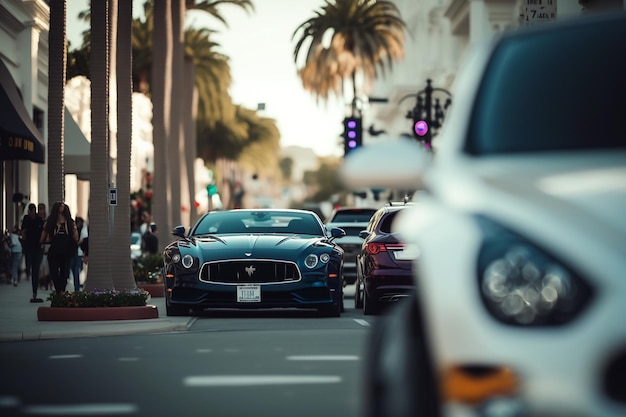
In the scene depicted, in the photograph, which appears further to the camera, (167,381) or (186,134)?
(186,134)

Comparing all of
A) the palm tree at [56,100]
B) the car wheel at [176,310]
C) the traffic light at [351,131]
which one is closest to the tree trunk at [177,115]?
the traffic light at [351,131]

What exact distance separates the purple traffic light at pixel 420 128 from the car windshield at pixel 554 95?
29.8m

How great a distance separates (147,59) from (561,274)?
208 feet

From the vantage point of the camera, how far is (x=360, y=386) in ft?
34.5

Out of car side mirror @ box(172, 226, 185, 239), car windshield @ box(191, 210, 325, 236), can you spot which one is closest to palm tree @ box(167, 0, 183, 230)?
car windshield @ box(191, 210, 325, 236)

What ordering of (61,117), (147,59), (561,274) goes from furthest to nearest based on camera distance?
(147,59) < (61,117) < (561,274)

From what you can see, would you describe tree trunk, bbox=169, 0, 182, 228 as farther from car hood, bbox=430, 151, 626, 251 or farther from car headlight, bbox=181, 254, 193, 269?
car hood, bbox=430, 151, 626, 251

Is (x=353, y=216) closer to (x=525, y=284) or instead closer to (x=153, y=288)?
(x=153, y=288)

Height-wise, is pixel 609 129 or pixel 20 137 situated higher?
pixel 20 137

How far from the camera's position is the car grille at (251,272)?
1969 cm

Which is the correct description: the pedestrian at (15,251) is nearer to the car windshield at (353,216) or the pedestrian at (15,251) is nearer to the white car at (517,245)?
the car windshield at (353,216)

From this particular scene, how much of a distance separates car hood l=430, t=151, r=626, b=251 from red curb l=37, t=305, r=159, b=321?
1490 centimetres

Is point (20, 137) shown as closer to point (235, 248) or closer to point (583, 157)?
point (235, 248)

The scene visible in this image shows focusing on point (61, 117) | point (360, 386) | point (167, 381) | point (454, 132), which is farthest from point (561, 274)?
point (61, 117)
